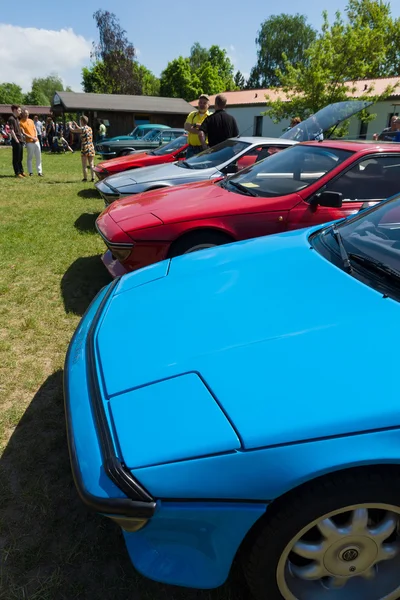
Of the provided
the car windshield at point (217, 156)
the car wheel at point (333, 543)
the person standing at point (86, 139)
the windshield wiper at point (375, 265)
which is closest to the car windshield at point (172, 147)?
the person standing at point (86, 139)

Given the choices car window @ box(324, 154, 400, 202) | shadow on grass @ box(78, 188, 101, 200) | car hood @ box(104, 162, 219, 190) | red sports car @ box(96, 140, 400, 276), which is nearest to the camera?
red sports car @ box(96, 140, 400, 276)

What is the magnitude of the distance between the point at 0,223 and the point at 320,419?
6.69 m

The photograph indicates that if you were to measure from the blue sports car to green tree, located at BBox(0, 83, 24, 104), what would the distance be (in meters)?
96.8

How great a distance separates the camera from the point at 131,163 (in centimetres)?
879

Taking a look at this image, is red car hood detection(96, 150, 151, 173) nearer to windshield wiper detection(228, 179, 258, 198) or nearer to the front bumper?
windshield wiper detection(228, 179, 258, 198)

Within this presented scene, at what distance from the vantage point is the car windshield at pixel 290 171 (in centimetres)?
374

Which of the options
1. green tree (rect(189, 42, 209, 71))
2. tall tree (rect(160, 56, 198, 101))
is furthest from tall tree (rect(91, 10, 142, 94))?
green tree (rect(189, 42, 209, 71))

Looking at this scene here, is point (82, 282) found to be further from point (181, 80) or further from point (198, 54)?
point (198, 54)

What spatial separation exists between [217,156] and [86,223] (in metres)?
2.46

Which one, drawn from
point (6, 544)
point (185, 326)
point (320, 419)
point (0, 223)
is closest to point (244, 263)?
point (185, 326)

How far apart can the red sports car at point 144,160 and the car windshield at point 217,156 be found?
7.89 ft

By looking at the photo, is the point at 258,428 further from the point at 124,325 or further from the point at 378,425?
the point at 124,325

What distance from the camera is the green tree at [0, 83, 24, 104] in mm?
81869

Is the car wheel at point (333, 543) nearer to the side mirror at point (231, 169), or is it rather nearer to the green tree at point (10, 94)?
the side mirror at point (231, 169)
